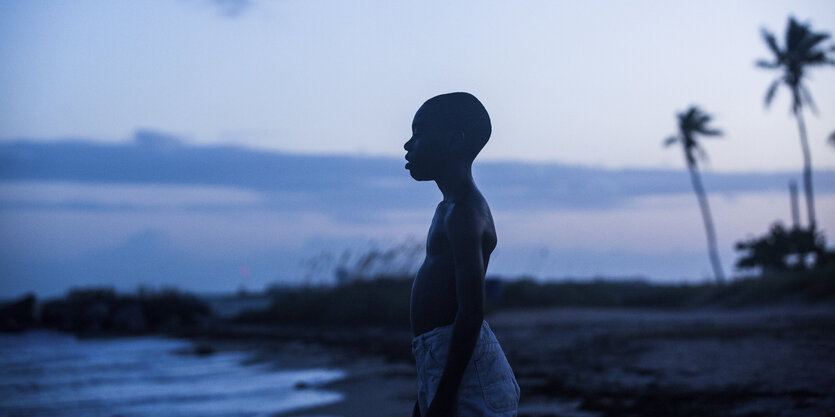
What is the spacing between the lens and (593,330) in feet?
48.8

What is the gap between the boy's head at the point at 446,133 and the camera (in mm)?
2441

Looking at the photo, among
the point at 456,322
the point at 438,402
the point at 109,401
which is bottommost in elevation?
the point at 109,401

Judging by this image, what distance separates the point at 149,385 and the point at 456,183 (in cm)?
930

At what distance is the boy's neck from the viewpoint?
2367mm

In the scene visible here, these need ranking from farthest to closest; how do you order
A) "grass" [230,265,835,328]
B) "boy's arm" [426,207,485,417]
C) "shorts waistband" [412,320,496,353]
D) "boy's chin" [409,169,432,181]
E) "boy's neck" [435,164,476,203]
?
"grass" [230,265,835,328] < "boy's chin" [409,169,432,181] < "boy's neck" [435,164,476,203] < "shorts waistband" [412,320,496,353] < "boy's arm" [426,207,485,417]

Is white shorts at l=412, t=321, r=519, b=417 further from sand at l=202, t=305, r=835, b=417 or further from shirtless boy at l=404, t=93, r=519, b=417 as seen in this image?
sand at l=202, t=305, r=835, b=417

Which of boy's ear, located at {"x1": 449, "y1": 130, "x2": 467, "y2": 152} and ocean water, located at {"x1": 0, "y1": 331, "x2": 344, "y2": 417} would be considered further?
ocean water, located at {"x1": 0, "y1": 331, "x2": 344, "y2": 417}

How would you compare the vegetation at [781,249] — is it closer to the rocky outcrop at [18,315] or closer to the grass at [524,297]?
the grass at [524,297]

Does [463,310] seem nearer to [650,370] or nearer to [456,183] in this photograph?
[456,183]

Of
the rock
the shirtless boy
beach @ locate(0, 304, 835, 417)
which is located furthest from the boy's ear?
the rock

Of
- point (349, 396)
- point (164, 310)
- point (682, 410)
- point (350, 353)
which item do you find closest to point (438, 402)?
point (682, 410)

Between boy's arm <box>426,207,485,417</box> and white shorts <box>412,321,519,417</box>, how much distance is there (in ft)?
0.18

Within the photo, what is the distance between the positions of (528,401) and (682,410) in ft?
5.23

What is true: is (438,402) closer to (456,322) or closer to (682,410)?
(456,322)
